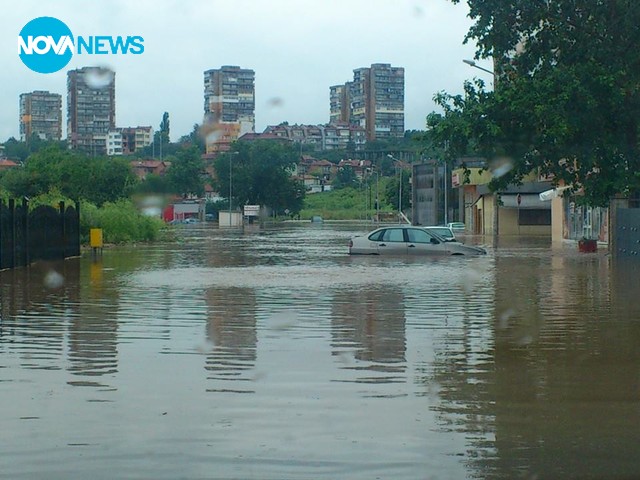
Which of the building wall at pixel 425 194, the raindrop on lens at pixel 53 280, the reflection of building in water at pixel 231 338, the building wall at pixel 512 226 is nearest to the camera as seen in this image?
the reflection of building in water at pixel 231 338

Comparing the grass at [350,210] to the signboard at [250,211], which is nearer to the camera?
the signboard at [250,211]

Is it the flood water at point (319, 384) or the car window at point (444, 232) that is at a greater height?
the car window at point (444, 232)

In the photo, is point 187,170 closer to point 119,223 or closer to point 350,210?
point 350,210

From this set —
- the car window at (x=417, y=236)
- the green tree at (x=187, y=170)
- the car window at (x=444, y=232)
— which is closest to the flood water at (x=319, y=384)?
the car window at (x=417, y=236)

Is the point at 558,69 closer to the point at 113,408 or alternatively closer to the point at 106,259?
the point at 106,259

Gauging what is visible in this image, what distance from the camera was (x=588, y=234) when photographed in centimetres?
6047

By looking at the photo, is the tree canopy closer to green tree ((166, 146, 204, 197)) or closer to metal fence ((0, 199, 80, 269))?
metal fence ((0, 199, 80, 269))

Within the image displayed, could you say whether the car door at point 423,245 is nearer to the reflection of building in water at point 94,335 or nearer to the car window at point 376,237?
the car window at point 376,237

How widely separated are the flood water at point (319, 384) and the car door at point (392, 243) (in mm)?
17323

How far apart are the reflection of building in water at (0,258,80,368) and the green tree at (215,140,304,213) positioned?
5385 inches

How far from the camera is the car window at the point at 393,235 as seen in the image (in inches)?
1612

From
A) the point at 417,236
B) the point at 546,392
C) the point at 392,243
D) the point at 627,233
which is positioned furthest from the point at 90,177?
the point at 546,392

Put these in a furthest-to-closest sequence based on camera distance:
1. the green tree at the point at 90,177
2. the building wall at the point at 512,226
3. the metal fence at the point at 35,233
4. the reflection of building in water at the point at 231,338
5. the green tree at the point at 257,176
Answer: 1. the green tree at the point at 257,176
2. the building wall at the point at 512,226
3. the green tree at the point at 90,177
4. the metal fence at the point at 35,233
5. the reflection of building in water at the point at 231,338

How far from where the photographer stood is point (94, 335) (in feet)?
49.6
